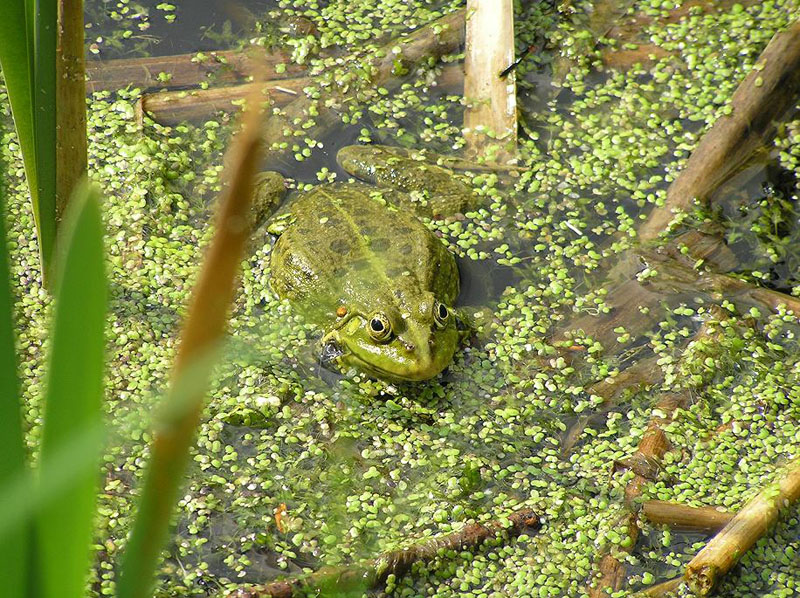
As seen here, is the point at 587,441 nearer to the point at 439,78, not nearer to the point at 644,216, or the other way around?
the point at 644,216

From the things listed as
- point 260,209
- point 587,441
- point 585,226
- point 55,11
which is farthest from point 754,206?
point 55,11

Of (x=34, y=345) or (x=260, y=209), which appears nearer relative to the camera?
(x=34, y=345)

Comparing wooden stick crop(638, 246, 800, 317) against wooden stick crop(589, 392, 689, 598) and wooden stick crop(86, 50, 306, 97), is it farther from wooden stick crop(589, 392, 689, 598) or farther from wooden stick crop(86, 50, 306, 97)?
wooden stick crop(86, 50, 306, 97)

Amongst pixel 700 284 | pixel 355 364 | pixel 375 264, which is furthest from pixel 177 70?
pixel 700 284

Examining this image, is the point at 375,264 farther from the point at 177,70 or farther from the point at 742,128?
the point at 742,128

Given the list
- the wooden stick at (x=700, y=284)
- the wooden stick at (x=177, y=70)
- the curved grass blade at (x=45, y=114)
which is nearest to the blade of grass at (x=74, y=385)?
the curved grass blade at (x=45, y=114)

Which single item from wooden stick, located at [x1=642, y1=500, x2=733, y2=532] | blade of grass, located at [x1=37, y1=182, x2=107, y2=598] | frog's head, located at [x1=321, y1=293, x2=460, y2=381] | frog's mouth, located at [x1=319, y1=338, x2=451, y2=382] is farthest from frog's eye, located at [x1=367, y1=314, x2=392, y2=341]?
blade of grass, located at [x1=37, y1=182, x2=107, y2=598]
